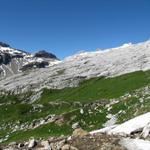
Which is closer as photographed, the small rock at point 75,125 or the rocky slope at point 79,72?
→ the small rock at point 75,125

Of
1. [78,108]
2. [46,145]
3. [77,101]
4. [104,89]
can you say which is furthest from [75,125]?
[104,89]

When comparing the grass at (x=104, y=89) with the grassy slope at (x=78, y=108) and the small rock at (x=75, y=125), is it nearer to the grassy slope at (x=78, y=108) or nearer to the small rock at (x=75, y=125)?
the grassy slope at (x=78, y=108)

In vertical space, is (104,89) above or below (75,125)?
above

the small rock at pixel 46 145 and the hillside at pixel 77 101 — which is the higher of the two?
the hillside at pixel 77 101

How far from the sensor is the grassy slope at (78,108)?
5409 cm

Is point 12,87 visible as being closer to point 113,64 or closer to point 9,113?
point 113,64

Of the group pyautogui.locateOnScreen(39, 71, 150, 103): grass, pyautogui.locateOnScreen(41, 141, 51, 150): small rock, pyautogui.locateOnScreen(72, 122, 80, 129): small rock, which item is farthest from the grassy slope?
pyautogui.locateOnScreen(41, 141, 51, 150): small rock

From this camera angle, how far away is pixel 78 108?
72688 mm

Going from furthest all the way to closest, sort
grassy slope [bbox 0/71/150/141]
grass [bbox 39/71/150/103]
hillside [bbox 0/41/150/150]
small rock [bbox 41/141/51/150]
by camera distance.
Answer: grass [bbox 39/71/150/103] → grassy slope [bbox 0/71/150/141] → hillside [bbox 0/41/150/150] → small rock [bbox 41/141/51/150]

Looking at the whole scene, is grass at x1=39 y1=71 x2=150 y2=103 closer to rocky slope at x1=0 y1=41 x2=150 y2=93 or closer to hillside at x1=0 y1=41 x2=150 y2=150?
hillside at x1=0 y1=41 x2=150 y2=150

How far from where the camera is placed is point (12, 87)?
166m

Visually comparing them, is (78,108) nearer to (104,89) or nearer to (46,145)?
(104,89)

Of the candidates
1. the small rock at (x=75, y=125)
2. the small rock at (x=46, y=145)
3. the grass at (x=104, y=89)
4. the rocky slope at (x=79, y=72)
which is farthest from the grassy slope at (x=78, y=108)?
the small rock at (x=46, y=145)

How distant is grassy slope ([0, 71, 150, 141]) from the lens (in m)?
54.1
